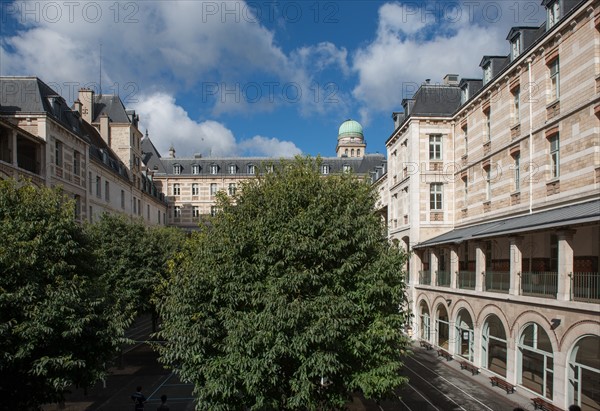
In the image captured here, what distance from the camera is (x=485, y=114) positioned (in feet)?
91.8

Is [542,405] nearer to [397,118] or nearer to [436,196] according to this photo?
[436,196]

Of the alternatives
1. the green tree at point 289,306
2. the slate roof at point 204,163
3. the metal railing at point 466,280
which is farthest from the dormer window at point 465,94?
the slate roof at point 204,163

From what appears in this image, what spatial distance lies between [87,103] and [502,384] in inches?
1796

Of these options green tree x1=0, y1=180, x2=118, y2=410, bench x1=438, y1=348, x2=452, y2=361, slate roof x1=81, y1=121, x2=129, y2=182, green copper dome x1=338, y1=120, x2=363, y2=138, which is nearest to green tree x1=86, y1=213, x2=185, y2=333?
green tree x1=0, y1=180, x2=118, y2=410

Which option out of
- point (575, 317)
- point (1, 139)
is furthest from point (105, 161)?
point (575, 317)

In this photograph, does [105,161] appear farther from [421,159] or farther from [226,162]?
[226,162]

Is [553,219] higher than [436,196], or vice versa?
[436,196]

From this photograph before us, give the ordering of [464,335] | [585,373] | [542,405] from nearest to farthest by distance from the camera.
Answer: [585,373] < [542,405] < [464,335]

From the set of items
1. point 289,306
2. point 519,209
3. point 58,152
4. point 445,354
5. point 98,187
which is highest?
point 58,152

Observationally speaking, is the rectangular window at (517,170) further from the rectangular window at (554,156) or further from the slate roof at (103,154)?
the slate roof at (103,154)

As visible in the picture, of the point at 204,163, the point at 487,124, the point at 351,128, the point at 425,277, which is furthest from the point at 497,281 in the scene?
the point at 351,128

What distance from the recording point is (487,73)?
28172 mm

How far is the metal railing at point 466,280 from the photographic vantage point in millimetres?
26281

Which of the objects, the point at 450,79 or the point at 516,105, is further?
the point at 450,79
